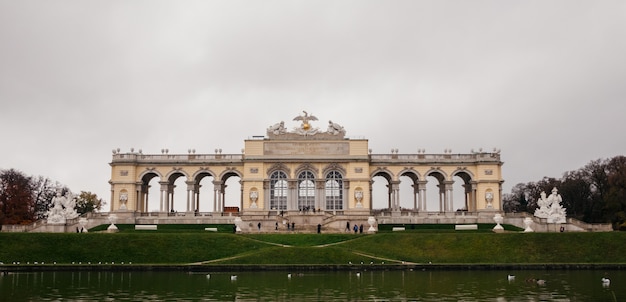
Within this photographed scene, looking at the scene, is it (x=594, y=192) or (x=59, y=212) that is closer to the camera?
(x=59, y=212)

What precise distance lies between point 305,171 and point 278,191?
135 inches

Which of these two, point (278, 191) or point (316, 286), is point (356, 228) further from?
point (316, 286)

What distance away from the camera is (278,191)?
71938 mm

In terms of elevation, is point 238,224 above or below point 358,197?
below

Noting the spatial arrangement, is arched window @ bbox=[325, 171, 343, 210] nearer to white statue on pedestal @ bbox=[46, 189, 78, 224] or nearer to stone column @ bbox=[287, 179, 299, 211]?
stone column @ bbox=[287, 179, 299, 211]

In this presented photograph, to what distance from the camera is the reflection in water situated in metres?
25.9

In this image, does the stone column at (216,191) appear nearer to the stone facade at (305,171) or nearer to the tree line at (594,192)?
the stone facade at (305,171)

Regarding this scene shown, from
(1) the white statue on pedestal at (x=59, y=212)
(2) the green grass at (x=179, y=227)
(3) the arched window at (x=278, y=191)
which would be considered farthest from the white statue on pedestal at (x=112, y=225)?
(3) the arched window at (x=278, y=191)

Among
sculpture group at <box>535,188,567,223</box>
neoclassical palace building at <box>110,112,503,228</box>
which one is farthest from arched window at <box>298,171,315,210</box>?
sculpture group at <box>535,188,567,223</box>

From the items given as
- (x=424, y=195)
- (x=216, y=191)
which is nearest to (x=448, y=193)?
(x=424, y=195)

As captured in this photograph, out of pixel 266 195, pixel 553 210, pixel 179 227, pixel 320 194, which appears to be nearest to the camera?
pixel 553 210

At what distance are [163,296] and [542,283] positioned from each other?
15795 millimetres

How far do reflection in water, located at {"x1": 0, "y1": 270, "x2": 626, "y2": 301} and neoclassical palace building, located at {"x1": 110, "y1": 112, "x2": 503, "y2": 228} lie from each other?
33079 mm

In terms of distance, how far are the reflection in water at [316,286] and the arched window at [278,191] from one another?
1317 inches
